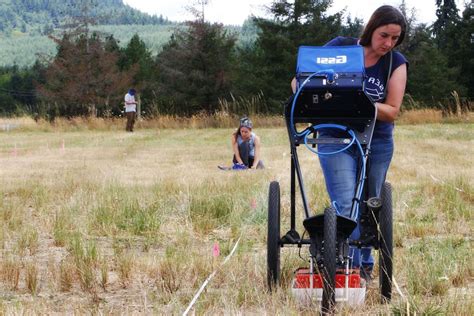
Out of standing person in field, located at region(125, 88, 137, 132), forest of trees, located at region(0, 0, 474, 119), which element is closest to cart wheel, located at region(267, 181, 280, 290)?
standing person in field, located at region(125, 88, 137, 132)

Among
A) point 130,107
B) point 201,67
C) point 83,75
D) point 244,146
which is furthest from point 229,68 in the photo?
point 244,146

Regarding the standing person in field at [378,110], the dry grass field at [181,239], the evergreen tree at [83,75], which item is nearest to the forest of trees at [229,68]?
the evergreen tree at [83,75]

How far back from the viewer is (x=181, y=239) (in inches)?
221

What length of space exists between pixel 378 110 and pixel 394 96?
182 mm

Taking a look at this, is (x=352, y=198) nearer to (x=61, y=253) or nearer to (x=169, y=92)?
(x=61, y=253)

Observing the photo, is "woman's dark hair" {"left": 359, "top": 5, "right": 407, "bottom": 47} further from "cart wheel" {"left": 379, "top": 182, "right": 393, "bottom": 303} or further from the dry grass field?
the dry grass field

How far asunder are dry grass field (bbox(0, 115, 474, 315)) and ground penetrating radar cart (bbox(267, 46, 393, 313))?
13 centimetres

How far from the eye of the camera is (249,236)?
5.83 metres

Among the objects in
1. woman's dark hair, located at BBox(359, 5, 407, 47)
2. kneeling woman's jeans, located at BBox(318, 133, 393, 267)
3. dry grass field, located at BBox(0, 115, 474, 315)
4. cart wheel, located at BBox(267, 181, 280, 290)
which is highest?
woman's dark hair, located at BBox(359, 5, 407, 47)

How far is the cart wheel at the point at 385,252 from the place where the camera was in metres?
3.72

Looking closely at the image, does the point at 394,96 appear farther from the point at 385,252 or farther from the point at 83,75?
Result: the point at 83,75

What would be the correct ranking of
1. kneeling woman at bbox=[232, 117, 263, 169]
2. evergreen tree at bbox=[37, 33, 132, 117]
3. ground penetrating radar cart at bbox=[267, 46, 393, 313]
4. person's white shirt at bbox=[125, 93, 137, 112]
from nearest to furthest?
ground penetrating radar cart at bbox=[267, 46, 393, 313], kneeling woman at bbox=[232, 117, 263, 169], person's white shirt at bbox=[125, 93, 137, 112], evergreen tree at bbox=[37, 33, 132, 117]

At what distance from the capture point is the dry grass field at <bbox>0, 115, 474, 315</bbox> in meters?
3.79

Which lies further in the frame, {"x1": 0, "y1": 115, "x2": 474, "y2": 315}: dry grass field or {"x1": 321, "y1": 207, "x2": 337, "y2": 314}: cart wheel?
{"x1": 0, "y1": 115, "x2": 474, "y2": 315}: dry grass field
